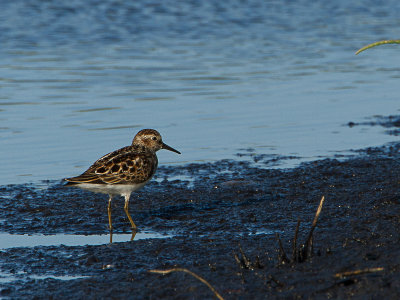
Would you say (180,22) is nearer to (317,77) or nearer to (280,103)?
(317,77)

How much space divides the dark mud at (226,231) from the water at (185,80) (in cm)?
117

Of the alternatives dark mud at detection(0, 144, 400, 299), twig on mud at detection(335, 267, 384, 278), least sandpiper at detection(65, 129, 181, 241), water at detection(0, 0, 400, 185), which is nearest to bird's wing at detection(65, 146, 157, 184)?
least sandpiper at detection(65, 129, 181, 241)

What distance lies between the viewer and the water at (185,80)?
Answer: 12.9 metres

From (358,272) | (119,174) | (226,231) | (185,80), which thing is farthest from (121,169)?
(185,80)

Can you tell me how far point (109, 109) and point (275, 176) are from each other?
505 cm

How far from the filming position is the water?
42.4 feet

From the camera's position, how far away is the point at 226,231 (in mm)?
8578

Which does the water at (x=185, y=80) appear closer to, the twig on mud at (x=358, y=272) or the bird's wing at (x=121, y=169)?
the bird's wing at (x=121, y=169)

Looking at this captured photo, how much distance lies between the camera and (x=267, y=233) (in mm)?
8398

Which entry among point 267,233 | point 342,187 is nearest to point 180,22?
point 342,187

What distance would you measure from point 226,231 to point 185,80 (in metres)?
9.25

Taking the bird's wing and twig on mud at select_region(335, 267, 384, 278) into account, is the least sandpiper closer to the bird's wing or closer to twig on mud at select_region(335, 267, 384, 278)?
the bird's wing

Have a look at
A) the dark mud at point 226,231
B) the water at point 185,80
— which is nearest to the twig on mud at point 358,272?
the dark mud at point 226,231

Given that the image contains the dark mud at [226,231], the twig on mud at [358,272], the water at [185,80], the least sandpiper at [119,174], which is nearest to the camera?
the twig on mud at [358,272]
